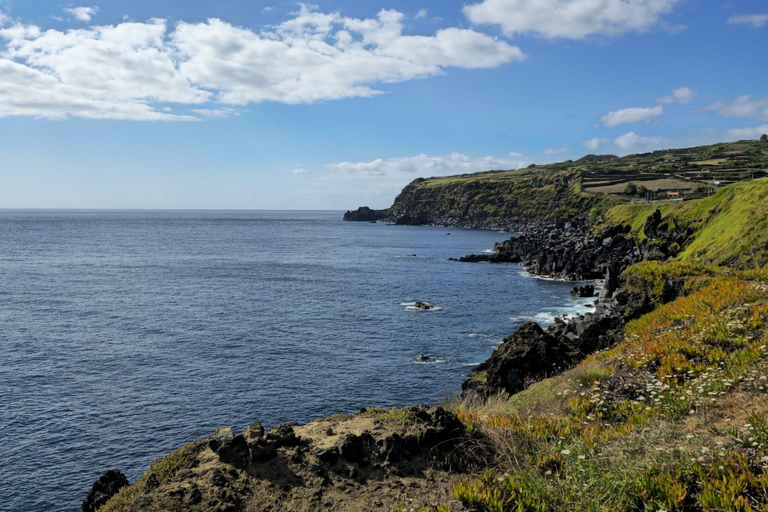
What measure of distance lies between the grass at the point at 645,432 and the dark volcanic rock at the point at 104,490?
13665mm

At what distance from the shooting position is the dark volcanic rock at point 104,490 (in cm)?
1791

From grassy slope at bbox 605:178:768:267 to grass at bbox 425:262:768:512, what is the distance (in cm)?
2295

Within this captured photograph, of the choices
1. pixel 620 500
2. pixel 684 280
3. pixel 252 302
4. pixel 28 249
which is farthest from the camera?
pixel 28 249

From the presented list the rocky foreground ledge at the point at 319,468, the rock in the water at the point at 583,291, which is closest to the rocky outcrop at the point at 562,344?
the rocky foreground ledge at the point at 319,468

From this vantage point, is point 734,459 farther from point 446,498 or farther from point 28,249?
point 28,249

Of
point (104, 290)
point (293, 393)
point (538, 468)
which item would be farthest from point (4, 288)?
point (538, 468)

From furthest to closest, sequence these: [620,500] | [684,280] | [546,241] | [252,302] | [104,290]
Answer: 1. [546,241]
2. [104,290]
3. [252,302]
4. [684,280]
5. [620,500]

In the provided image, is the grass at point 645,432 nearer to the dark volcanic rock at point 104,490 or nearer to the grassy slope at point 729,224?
the dark volcanic rock at point 104,490

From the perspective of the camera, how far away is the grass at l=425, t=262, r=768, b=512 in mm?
8453

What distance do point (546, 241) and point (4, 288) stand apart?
103 meters

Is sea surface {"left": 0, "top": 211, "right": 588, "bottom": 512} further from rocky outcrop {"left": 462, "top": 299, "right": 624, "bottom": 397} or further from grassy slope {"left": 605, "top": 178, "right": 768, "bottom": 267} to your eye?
grassy slope {"left": 605, "top": 178, "right": 768, "bottom": 267}

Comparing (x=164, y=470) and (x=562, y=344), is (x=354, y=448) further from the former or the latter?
(x=562, y=344)

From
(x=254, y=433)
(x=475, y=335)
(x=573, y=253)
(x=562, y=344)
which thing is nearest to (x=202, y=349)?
(x=475, y=335)

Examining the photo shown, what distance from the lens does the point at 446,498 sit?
9.48 metres
